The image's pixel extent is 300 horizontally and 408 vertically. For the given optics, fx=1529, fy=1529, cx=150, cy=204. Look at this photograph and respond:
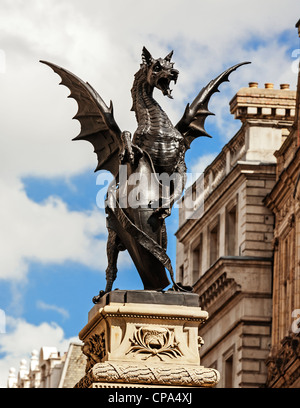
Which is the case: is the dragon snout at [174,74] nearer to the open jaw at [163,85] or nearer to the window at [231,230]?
the open jaw at [163,85]

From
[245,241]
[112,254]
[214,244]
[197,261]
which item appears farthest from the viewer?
[197,261]

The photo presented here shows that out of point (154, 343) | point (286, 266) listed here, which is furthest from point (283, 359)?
point (154, 343)

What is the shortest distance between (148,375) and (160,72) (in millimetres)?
3088

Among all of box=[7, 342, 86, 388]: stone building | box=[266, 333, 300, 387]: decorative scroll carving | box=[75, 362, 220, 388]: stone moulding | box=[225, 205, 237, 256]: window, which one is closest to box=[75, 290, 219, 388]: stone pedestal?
box=[75, 362, 220, 388]: stone moulding

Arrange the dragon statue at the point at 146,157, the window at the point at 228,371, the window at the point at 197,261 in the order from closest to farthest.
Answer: the dragon statue at the point at 146,157
the window at the point at 228,371
the window at the point at 197,261

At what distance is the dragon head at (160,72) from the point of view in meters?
13.8

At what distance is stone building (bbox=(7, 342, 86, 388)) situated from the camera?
2557 inches

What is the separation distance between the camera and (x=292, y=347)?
40125mm

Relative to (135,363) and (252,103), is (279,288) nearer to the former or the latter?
(252,103)

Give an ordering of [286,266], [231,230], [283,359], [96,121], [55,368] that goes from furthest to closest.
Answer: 1. [55,368]
2. [231,230]
3. [286,266]
4. [283,359]
5. [96,121]

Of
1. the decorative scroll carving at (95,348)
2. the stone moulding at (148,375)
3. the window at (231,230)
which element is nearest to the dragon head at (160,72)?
the decorative scroll carving at (95,348)

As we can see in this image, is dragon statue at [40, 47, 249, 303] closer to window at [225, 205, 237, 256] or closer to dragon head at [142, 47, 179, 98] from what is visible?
dragon head at [142, 47, 179, 98]

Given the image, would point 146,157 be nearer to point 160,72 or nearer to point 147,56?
point 160,72

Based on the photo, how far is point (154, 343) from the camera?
40.7ft
